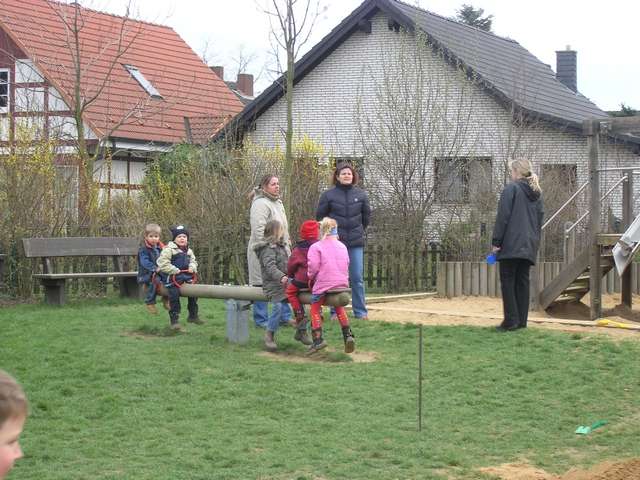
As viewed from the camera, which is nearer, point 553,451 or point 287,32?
point 553,451

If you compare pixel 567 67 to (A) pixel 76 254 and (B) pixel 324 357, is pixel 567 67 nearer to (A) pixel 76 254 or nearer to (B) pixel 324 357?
(A) pixel 76 254

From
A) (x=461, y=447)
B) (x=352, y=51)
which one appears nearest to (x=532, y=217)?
(x=461, y=447)

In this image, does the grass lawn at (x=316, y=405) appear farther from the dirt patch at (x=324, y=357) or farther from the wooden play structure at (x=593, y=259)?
the wooden play structure at (x=593, y=259)

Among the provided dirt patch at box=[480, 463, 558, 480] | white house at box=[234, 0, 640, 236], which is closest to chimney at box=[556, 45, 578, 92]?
white house at box=[234, 0, 640, 236]

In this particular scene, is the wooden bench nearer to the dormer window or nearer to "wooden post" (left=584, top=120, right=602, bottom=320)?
"wooden post" (left=584, top=120, right=602, bottom=320)

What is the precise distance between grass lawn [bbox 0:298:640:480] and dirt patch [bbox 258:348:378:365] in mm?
188

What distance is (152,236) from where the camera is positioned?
13.9 meters

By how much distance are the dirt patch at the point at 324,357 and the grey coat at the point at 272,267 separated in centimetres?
60

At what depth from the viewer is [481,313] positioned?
14.7 meters

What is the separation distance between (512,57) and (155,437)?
27.1 m

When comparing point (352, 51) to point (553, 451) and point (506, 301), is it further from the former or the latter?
point (553, 451)

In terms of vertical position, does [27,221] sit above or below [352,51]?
below

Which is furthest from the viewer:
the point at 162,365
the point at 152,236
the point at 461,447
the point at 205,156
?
the point at 205,156

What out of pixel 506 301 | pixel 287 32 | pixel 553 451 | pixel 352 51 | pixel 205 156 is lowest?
pixel 553 451
